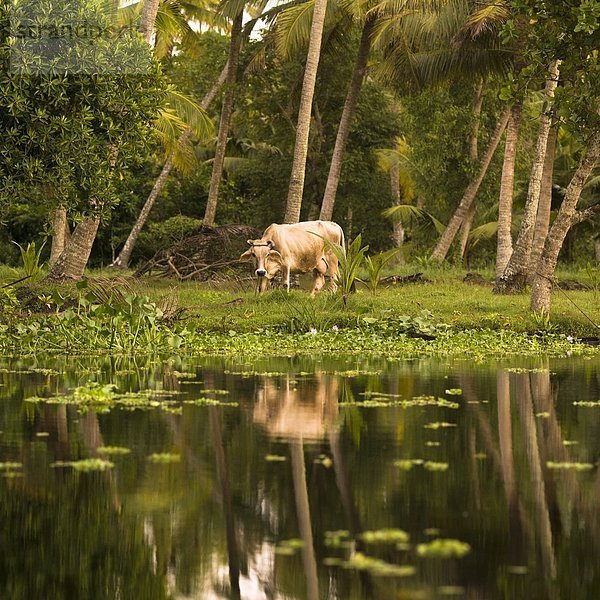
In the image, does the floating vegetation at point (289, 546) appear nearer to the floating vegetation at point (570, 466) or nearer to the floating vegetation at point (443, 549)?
the floating vegetation at point (443, 549)

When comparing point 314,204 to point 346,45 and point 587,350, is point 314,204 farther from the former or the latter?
point 587,350

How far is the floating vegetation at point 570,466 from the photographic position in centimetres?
711

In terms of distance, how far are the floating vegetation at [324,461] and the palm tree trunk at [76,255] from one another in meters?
15.6

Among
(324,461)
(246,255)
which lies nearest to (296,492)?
(324,461)

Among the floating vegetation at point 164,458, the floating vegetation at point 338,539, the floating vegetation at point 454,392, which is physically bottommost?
the floating vegetation at point 164,458

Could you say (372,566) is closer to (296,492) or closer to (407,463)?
(296,492)

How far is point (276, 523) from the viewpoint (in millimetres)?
A: 5629

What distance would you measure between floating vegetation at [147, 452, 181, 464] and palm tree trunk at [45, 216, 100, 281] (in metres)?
15.4

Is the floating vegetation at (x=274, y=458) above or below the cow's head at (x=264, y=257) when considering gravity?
below

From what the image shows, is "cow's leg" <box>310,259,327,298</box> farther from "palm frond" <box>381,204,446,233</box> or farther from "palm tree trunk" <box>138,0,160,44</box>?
"palm frond" <box>381,204,446,233</box>

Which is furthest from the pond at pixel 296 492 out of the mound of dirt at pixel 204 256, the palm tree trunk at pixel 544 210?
the mound of dirt at pixel 204 256

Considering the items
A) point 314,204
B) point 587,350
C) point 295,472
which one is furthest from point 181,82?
point 295,472

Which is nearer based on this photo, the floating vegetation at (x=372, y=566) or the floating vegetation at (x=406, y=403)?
the floating vegetation at (x=372, y=566)

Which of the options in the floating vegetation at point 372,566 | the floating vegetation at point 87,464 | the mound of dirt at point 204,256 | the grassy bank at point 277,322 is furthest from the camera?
the mound of dirt at point 204,256
